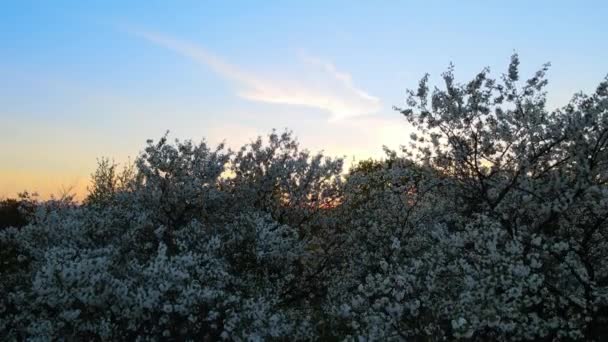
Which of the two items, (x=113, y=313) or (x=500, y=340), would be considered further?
(x=113, y=313)

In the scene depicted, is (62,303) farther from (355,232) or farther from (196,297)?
(355,232)

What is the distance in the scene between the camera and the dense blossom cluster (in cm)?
1054

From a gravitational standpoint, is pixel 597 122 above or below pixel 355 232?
above

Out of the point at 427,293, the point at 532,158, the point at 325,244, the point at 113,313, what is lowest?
the point at 113,313

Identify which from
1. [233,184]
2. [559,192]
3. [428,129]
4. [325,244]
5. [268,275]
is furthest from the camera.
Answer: [325,244]

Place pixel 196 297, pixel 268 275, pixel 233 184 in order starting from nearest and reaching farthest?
pixel 196 297 < pixel 268 275 < pixel 233 184

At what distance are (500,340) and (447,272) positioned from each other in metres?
1.71

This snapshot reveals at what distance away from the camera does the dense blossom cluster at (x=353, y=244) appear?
34.6 ft

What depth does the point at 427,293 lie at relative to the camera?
1085 cm

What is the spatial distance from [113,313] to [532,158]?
9683mm

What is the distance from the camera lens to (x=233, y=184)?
65.3ft

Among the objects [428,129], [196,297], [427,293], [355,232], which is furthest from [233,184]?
[427,293]

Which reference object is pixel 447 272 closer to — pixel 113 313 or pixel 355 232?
pixel 113 313

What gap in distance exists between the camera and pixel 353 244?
68.6 feet
